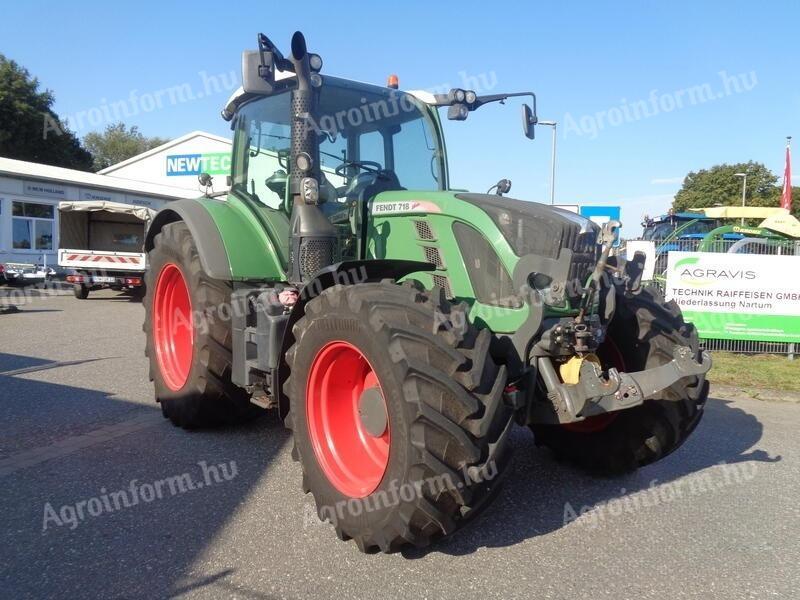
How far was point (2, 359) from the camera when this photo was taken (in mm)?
7699

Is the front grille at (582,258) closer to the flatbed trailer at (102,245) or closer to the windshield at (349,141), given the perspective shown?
the windshield at (349,141)

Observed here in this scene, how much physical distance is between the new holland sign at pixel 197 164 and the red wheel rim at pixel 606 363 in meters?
28.8

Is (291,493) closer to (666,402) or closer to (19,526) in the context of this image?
(19,526)

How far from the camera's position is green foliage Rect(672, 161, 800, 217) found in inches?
1875

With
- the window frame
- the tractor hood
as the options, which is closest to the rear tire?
the tractor hood

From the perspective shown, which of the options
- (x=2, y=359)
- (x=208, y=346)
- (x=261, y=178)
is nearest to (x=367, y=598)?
(x=208, y=346)

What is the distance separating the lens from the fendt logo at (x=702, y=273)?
31.3 ft

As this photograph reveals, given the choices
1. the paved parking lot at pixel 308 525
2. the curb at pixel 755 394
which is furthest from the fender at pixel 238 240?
the curb at pixel 755 394

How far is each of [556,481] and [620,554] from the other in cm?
100

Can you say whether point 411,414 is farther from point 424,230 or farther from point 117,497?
point 117,497

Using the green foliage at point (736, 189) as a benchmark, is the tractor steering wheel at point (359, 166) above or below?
below

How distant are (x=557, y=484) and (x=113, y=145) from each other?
6711cm

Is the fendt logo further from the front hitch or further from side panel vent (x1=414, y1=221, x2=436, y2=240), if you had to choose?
side panel vent (x1=414, y1=221, x2=436, y2=240)

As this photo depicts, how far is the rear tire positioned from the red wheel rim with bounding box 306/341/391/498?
5.14ft
